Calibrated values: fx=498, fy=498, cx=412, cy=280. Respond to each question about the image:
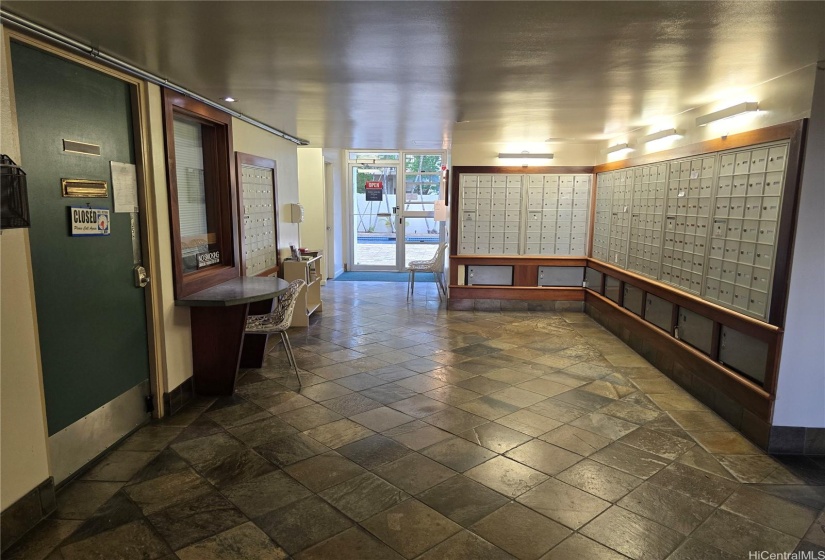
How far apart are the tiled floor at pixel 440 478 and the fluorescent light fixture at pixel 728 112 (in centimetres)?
206

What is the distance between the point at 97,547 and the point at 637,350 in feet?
15.0

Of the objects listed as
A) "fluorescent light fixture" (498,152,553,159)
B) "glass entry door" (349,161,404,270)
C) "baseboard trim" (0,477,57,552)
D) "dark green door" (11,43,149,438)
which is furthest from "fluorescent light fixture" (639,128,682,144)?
"glass entry door" (349,161,404,270)

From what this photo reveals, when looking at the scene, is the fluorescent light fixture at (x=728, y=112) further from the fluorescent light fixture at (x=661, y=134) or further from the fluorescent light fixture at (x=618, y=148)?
the fluorescent light fixture at (x=618, y=148)

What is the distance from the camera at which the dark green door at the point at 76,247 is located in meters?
2.34

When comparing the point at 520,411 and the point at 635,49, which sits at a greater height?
the point at 635,49

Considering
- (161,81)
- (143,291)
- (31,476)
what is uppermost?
(161,81)

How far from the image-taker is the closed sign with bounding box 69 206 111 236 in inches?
101

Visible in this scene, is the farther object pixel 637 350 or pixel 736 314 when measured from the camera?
pixel 637 350

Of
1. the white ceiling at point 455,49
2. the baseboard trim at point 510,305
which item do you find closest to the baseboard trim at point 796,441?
the white ceiling at point 455,49

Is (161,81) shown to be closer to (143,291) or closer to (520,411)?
(143,291)

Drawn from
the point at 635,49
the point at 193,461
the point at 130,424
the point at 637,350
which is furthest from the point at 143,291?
the point at 637,350

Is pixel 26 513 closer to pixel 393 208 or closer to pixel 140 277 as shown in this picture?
pixel 140 277

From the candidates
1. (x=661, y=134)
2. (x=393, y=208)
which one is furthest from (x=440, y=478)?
(x=393, y=208)

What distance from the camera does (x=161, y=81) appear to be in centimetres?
311
